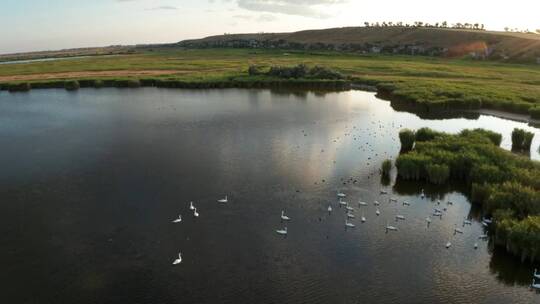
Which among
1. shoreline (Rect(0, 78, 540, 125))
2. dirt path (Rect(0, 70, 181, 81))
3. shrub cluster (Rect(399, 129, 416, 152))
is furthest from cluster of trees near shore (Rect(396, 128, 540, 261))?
dirt path (Rect(0, 70, 181, 81))

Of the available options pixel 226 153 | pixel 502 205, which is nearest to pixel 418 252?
pixel 502 205

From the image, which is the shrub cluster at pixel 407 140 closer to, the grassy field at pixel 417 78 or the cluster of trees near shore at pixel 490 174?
the cluster of trees near shore at pixel 490 174

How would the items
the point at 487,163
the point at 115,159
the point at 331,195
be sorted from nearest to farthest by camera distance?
1. the point at 331,195
2. the point at 487,163
3. the point at 115,159

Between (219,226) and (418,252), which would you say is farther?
(219,226)

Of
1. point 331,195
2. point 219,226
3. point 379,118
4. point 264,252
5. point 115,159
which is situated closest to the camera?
point 264,252

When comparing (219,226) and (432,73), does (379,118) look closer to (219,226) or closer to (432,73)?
(219,226)

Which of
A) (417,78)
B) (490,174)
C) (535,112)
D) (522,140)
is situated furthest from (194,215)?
(417,78)
